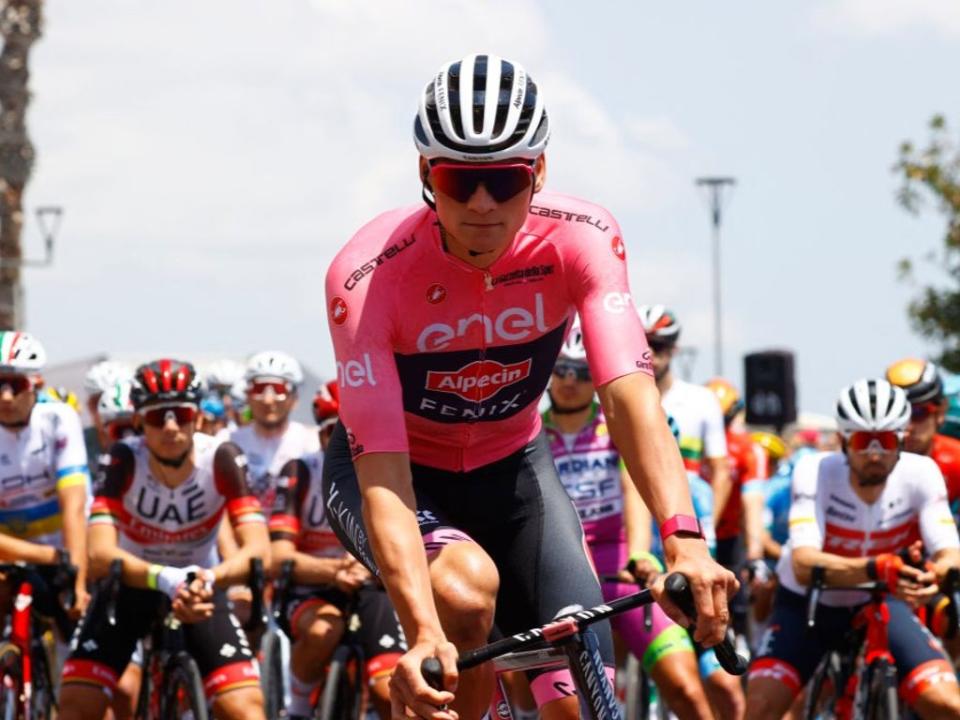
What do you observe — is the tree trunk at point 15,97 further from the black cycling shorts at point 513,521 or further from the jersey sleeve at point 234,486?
the black cycling shorts at point 513,521

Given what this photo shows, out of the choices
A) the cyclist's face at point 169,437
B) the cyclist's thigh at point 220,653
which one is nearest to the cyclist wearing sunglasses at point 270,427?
the cyclist's face at point 169,437

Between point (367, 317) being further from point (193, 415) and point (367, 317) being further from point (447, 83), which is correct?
point (193, 415)

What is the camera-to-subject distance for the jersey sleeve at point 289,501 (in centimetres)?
1116

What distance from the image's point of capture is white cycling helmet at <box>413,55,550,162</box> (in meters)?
5.31

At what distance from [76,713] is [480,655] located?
457 cm

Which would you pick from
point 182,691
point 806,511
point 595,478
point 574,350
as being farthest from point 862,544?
point 182,691

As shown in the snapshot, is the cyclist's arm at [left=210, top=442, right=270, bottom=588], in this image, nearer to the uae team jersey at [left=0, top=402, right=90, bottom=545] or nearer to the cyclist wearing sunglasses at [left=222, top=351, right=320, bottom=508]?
the uae team jersey at [left=0, top=402, right=90, bottom=545]

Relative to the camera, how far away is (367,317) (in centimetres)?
554

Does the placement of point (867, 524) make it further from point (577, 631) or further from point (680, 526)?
point (680, 526)

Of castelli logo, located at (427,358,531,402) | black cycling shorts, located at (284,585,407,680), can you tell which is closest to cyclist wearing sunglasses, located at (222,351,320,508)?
black cycling shorts, located at (284,585,407,680)

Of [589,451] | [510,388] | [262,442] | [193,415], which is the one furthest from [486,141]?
[262,442]

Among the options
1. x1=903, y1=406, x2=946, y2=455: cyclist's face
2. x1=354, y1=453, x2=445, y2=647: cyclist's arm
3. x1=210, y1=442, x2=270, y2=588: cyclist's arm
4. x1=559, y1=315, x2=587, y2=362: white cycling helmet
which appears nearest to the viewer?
x1=354, y1=453, x2=445, y2=647: cyclist's arm

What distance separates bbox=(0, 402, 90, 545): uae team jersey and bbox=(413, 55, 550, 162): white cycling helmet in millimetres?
5658

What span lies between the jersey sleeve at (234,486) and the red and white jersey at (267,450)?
337 centimetres
